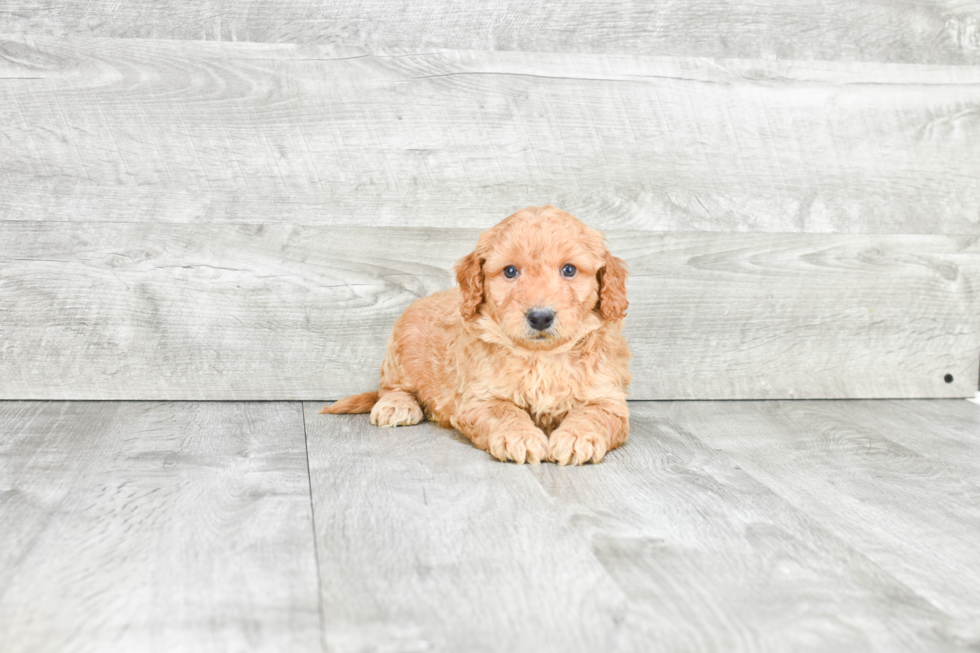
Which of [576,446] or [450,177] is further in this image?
[450,177]

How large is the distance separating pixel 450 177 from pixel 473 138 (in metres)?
0.14

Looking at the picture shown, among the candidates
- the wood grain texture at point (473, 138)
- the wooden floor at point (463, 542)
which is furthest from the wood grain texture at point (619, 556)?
the wood grain texture at point (473, 138)

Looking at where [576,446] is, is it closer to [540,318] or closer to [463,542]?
[540,318]

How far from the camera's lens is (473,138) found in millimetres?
2645

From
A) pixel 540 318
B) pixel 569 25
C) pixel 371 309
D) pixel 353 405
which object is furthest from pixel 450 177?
pixel 540 318

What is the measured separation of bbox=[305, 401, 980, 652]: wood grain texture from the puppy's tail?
0.33 metres

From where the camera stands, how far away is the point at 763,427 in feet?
8.13

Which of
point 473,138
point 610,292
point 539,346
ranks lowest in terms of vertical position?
point 539,346

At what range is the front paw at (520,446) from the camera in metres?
1.97

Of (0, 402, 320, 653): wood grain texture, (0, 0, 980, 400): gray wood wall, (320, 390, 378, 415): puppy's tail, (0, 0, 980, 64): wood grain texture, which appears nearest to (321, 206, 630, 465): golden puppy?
(320, 390, 378, 415): puppy's tail

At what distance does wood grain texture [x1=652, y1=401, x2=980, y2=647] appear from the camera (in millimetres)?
1457

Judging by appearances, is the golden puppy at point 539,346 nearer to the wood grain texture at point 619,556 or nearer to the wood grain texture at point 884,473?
the wood grain texture at point 619,556

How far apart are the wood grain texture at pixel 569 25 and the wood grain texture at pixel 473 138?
0.15 ft

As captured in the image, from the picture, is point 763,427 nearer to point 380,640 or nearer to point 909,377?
point 909,377
